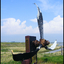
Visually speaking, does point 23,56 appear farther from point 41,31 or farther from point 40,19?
point 40,19

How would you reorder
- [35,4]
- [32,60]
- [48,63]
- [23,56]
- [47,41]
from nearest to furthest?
1. [23,56]
2. [35,4]
3. [47,41]
4. [32,60]
5. [48,63]

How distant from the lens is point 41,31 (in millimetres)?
5898

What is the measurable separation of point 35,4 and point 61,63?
4994 millimetres

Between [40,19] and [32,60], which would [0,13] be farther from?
[32,60]

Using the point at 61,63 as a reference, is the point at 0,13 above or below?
above

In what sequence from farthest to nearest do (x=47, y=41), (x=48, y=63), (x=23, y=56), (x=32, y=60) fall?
(x=48, y=63) < (x=32, y=60) < (x=47, y=41) < (x=23, y=56)

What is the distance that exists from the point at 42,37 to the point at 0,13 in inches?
161

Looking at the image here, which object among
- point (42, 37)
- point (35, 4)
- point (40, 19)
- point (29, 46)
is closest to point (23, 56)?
point (29, 46)

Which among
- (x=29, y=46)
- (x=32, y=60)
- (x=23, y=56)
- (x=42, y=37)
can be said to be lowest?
(x=32, y=60)

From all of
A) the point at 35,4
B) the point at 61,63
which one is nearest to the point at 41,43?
the point at 35,4

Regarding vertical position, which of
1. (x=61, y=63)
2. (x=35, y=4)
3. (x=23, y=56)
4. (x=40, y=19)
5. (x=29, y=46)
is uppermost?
(x=35, y=4)

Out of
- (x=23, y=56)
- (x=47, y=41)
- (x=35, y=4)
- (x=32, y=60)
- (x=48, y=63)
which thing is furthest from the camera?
(x=48, y=63)

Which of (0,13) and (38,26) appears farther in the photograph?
(0,13)

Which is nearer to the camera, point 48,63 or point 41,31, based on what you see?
point 41,31
